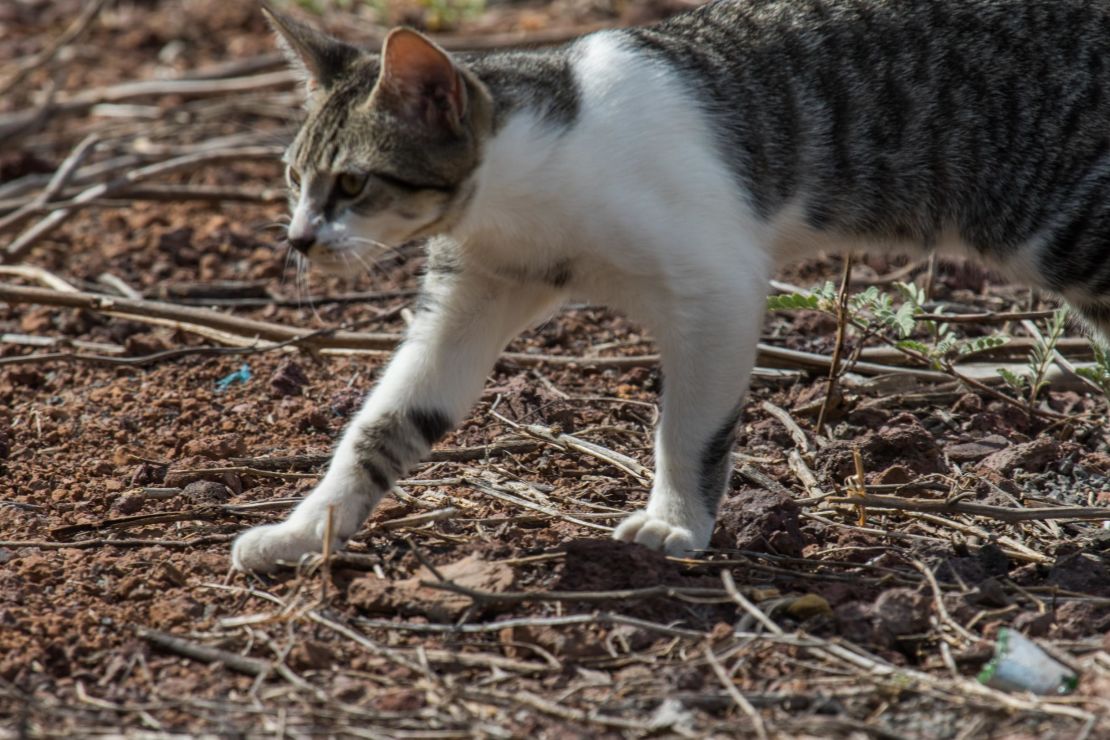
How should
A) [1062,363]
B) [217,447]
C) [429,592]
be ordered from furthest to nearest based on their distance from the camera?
[1062,363] < [217,447] < [429,592]

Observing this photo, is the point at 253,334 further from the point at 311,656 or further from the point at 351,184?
the point at 311,656

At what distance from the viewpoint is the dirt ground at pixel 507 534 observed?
2.60 m

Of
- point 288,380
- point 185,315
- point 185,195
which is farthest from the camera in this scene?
point 185,195

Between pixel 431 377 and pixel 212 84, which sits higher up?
pixel 431 377

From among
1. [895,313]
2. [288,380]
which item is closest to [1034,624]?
[895,313]

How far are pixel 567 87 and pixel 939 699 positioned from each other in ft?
5.69

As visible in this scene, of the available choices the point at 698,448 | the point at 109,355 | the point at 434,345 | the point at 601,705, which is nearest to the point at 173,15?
the point at 109,355

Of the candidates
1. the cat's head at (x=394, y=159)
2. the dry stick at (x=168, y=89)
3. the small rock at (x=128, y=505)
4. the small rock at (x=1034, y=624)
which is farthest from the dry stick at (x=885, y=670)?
the dry stick at (x=168, y=89)

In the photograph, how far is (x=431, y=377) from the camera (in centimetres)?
363

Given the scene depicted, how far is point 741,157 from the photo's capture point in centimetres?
358

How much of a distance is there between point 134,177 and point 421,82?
293cm

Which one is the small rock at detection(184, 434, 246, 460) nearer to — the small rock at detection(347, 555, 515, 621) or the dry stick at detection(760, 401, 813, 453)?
the small rock at detection(347, 555, 515, 621)

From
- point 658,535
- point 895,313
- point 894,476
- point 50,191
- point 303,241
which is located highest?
point 303,241

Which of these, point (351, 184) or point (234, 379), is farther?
point (234, 379)
